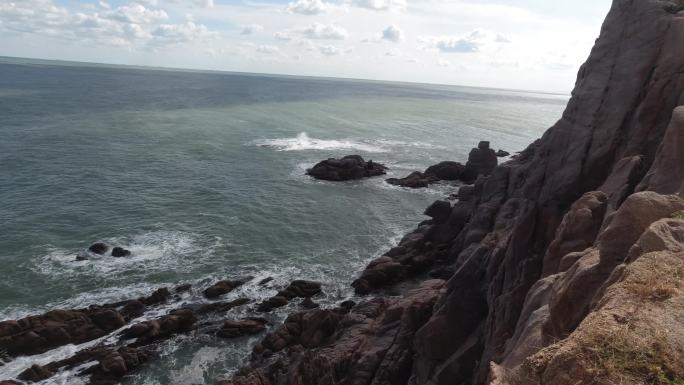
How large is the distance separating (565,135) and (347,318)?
1921cm

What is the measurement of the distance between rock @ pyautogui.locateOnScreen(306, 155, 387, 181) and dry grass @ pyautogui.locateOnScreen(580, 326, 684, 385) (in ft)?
209

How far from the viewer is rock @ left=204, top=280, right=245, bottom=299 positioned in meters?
37.3

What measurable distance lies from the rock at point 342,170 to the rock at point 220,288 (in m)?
35.1

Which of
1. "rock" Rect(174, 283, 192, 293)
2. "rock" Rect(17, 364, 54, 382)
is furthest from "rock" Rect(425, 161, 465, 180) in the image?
"rock" Rect(17, 364, 54, 382)

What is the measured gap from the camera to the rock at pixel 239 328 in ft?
108

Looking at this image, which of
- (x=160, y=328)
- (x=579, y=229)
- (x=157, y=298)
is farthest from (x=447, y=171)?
(x=579, y=229)

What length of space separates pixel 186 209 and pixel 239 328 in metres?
26.5

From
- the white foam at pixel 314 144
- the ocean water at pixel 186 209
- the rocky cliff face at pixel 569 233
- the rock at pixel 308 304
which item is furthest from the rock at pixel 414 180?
the rock at pixel 308 304

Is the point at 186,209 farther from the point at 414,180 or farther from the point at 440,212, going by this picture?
the point at 414,180

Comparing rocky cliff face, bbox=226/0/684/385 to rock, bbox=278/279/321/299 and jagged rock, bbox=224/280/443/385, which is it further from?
rock, bbox=278/279/321/299

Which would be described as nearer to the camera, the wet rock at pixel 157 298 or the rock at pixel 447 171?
the wet rock at pixel 157 298

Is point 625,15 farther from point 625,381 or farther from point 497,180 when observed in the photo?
point 625,381

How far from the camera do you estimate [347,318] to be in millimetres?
31672

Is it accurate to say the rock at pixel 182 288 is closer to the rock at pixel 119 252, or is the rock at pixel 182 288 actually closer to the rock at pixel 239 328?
the rock at pixel 239 328
